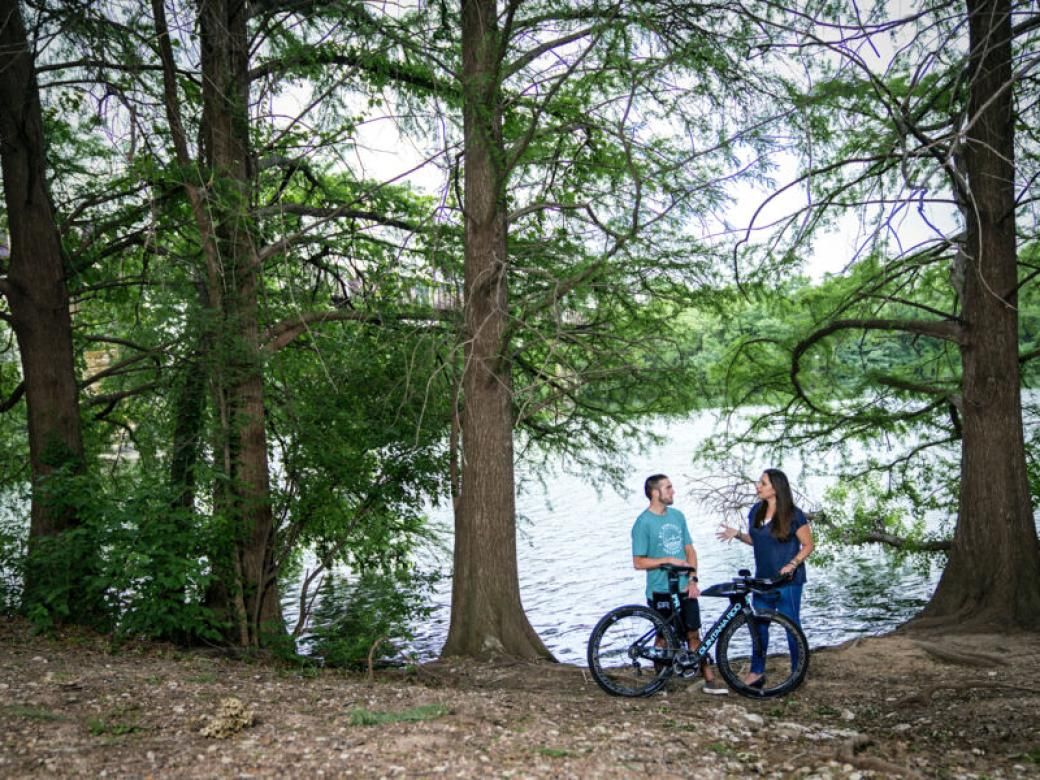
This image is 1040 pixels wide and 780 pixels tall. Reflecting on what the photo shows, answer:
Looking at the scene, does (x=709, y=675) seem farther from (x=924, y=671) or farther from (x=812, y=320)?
(x=812, y=320)

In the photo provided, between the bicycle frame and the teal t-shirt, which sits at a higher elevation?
the teal t-shirt

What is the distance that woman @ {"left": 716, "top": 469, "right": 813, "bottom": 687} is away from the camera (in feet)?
23.2

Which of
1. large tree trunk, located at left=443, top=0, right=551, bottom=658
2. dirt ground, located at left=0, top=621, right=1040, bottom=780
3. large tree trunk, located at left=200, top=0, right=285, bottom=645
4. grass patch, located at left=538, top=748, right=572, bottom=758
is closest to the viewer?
dirt ground, located at left=0, top=621, right=1040, bottom=780

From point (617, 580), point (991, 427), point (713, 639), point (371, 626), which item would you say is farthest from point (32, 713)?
point (617, 580)

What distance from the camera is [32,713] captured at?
5773 millimetres

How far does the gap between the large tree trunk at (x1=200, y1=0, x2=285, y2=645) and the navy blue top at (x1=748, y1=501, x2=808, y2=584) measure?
17.4 ft

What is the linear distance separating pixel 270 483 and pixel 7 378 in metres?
5.47

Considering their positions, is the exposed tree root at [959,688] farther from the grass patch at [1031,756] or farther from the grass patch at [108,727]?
the grass patch at [108,727]

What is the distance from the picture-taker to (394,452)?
11.1 m

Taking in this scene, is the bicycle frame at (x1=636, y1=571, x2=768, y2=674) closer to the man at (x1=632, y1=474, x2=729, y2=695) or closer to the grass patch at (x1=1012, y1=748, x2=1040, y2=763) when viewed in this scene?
the man at (x1=632, y1=474, x2=729, y2=695)

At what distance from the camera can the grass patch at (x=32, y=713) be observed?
5.72 meters

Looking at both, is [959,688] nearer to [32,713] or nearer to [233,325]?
[32,713]

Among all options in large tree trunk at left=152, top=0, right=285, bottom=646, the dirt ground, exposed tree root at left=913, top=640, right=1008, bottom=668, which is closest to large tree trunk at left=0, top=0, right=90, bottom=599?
large tree trunk at left=152, top=0, right=285, bottom=646

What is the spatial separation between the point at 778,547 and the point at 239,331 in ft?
19.2
